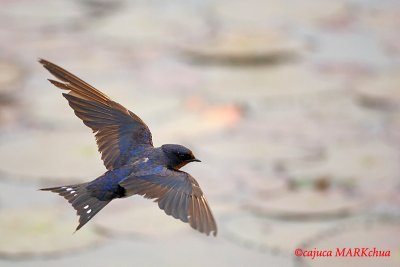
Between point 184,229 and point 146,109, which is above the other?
point 146,109

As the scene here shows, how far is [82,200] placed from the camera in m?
3.20

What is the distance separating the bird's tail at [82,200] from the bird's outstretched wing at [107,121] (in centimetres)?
21

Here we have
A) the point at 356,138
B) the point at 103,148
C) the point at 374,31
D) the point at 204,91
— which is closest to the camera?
the point at 103,148

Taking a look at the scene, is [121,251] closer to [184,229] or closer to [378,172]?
[184,229]

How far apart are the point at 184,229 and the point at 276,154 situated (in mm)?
784

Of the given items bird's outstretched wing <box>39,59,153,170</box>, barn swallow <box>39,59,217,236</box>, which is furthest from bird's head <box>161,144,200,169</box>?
bird's outstretched wing <box>39,59,153,170</box>

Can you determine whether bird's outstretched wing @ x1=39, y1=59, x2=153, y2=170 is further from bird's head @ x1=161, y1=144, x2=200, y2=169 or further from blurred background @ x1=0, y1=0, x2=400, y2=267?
blurred background @ x1=0, y1=0, x2=400, y2=267

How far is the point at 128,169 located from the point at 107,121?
0.27 meters

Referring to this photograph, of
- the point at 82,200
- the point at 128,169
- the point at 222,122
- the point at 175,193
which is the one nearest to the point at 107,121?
the point at 128,169

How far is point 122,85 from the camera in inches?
221

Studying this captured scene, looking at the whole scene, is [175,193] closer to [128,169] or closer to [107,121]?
[128,169]

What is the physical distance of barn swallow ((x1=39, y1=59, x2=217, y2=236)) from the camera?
3059 mm

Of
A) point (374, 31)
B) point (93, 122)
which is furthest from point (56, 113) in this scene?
point (374, 31)

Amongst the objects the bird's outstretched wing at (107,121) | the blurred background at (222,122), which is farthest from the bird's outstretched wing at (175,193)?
the blurred background at (222,122)
